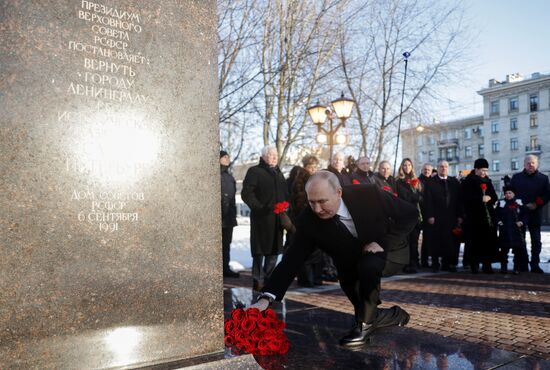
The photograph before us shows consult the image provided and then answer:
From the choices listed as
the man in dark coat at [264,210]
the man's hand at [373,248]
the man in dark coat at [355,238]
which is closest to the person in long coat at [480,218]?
the man in dark coat at [264,210]

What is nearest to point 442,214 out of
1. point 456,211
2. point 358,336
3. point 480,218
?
point 456,211

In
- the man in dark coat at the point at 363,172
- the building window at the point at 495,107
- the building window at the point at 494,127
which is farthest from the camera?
the building window at the point at 494,127

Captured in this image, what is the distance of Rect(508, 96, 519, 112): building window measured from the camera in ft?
218

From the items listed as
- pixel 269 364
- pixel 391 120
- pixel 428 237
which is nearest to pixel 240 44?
pixel 428 237

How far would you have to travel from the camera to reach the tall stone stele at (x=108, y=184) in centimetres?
278

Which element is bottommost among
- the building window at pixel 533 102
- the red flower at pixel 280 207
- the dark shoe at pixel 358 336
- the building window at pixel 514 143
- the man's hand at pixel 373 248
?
the dark shoe at pixel 358 336

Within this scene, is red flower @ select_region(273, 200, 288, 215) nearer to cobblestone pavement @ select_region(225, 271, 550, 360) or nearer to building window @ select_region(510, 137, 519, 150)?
cobblestone pavement @ select_region(225, 271, 550, 360)

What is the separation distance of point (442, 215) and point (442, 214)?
21 millimetres

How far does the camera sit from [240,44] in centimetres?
1370

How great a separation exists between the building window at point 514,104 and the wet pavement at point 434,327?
64.9 m

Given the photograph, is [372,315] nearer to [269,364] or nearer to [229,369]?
[269,364]

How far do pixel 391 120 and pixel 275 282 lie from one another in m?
17.4

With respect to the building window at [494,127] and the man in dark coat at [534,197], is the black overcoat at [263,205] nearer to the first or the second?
the man in dark coat at [534,197]

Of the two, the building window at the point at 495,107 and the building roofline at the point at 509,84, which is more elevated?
the building roofline at the point at 509,84
